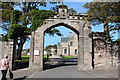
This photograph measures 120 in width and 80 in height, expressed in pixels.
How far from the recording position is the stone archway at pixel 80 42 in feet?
54.0

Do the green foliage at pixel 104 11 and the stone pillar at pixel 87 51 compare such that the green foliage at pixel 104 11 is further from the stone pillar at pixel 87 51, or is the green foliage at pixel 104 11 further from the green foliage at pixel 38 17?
the green foliage at pixel 38 17

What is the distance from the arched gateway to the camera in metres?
16.5

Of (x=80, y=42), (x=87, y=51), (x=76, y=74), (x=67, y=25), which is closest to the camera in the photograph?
(x=76, y=74)

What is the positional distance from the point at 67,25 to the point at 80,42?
8.75ft

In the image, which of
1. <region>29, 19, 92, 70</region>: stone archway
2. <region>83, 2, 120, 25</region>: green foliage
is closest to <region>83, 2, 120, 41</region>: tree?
<region>83, 2, 120, 25</region>: green foliage

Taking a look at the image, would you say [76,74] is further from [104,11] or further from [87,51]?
[104,11]

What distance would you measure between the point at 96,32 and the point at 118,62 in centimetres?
465

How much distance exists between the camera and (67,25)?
57.8ft

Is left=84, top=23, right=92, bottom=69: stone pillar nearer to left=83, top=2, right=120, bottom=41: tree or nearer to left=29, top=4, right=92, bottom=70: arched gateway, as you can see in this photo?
left=29, top=4, right=92, bottom=70: arched gateway

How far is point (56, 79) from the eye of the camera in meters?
9.80

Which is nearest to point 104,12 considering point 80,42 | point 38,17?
point 80,42

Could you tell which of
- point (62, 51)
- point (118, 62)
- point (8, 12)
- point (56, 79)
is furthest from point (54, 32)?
point (62, 51)

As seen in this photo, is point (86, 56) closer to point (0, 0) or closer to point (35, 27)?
point (35, 27)

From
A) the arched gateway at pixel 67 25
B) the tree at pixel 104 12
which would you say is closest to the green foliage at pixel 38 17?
the arched gateway at pixel 67 25
